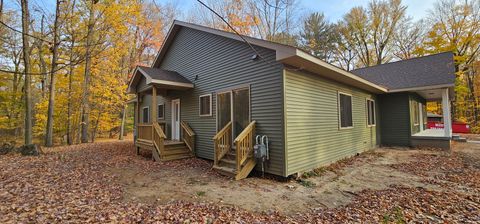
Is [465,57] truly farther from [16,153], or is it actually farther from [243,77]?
[16,153]

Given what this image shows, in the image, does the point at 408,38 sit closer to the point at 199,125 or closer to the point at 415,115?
the point at 415,115

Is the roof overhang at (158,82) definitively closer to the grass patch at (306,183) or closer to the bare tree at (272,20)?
the grass patch at (306,183)

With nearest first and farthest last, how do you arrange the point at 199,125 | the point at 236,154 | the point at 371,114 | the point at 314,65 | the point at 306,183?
the point at 306,183, the point at 236,154, the point at 314,65, the point at 199,125, the point at 371,114

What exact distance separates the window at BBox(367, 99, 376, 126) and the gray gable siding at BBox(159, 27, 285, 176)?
23.0 feet

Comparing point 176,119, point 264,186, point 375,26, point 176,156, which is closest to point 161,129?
point 176,156

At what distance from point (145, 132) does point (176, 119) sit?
1.43m

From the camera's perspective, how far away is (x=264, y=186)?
5172mm

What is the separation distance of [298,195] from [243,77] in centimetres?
355

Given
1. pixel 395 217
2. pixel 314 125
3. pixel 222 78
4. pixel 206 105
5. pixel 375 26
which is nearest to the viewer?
pixel 395 217

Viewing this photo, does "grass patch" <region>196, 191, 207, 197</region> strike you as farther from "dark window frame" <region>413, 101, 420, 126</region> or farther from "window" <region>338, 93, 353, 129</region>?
"dark window frame" <region>413, 101, 420, 126</region>

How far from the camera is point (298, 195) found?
4.64 meters

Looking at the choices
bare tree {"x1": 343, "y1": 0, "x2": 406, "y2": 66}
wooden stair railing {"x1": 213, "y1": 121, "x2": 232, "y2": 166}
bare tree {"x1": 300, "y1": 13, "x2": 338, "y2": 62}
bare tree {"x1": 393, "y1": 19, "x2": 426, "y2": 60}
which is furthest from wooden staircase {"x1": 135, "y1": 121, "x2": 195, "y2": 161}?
bare tree {"x1": 393, "y1": 19, "x2": 426, "y2": 60}

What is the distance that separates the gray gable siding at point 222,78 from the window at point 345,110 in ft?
12.0

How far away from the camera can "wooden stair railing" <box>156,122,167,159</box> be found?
774 centimetres
